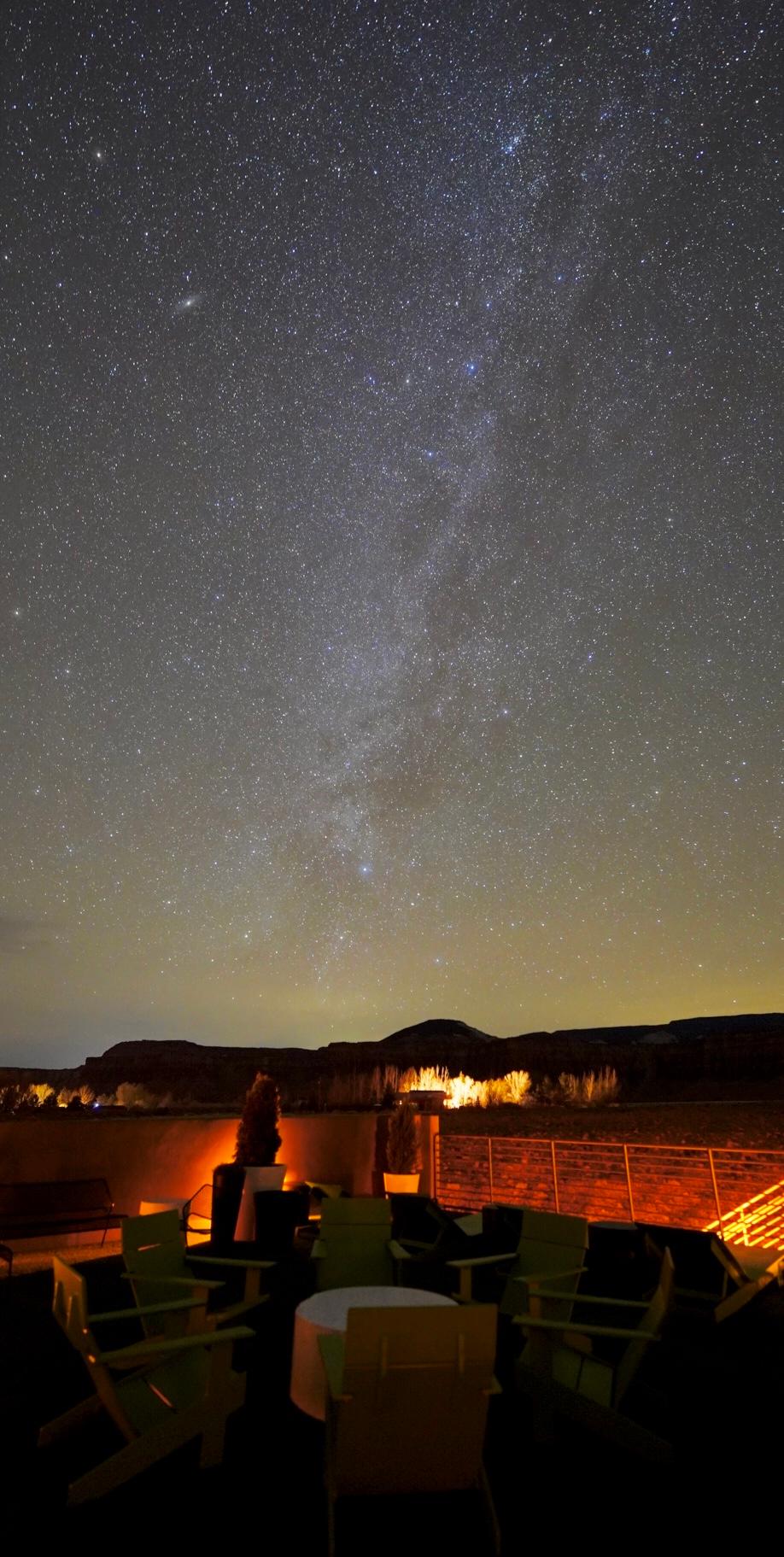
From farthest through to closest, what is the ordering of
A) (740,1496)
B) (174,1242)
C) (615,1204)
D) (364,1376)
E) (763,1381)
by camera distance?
(615,1204) < (763,1381) < (174,1242) < (740,1496) < (364,1376)

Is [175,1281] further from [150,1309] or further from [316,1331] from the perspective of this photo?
[316,1331]

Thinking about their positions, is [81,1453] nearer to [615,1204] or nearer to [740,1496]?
[740,1496]

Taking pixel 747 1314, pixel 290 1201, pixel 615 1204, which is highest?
pixel 290 1201

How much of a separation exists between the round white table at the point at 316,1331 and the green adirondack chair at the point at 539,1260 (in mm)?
268

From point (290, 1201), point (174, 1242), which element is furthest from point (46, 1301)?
point (174, 1242)

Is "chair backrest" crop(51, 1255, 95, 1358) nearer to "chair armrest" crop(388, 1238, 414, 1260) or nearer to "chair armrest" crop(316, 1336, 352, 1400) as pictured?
"chair armrest" crop(316, 1336, 352, 1400)

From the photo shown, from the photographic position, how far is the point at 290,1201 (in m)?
7.29

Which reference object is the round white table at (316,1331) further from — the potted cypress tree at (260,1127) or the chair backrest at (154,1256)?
the potted cypress tree at (260,1127)

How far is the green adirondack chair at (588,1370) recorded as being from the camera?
3109 mm

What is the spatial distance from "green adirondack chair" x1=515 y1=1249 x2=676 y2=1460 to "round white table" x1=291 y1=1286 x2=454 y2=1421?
45cm

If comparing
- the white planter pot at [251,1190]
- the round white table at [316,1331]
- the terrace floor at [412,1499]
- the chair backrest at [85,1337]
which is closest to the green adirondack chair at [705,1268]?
the terrace floor at [412,1499]

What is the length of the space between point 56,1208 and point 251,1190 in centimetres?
191

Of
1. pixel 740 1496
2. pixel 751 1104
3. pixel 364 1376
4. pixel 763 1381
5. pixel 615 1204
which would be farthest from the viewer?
pixel 751 1104

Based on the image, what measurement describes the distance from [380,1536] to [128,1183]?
6.92m
